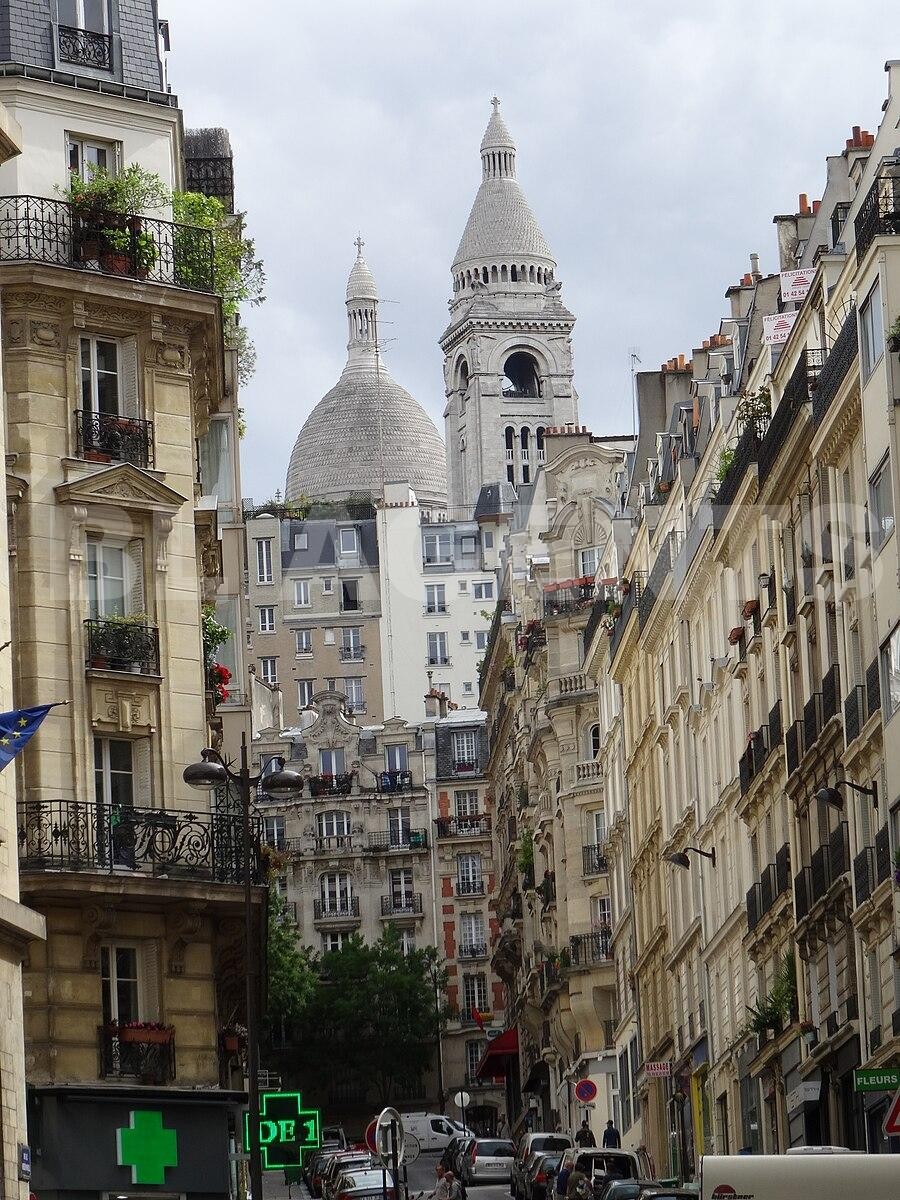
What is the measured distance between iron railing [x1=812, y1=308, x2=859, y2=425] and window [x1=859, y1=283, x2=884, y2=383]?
513 mm

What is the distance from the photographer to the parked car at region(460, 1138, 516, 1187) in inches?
2422

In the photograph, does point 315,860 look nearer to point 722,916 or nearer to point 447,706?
point 447,706

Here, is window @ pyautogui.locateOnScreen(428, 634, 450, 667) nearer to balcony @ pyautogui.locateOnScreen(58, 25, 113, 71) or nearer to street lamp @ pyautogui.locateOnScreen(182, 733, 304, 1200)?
balcony @ pyautogui.locateOnScreen(58, 25, 113, 71)

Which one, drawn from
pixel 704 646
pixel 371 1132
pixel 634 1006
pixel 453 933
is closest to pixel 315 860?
pixel 453 933

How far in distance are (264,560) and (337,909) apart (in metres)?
44.8

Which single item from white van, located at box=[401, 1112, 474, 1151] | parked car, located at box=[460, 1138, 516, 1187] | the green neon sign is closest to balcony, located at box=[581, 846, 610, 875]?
white van, located at box=[401, 1112, 474, 1151]

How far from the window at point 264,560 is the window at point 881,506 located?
13080 centimetres

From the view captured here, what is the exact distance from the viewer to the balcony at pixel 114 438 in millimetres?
37750

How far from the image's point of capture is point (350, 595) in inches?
6757

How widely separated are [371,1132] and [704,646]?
18840mm

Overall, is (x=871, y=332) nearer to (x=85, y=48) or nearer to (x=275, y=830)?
(x=85, y=48)

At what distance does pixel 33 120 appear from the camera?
127 feet

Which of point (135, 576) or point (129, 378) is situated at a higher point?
point (129, 378)

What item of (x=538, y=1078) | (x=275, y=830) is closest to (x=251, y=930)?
(x=538, y=1078)
